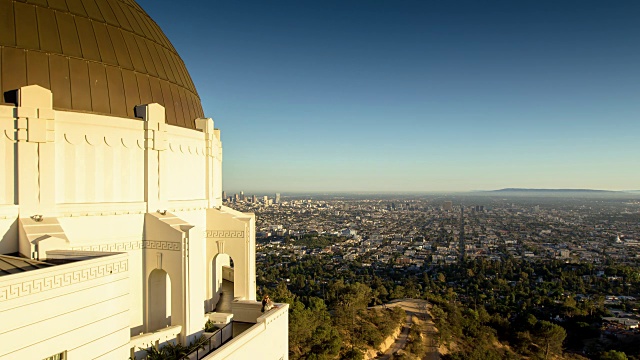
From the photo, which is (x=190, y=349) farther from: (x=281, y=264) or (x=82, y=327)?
(x=281, y=264)

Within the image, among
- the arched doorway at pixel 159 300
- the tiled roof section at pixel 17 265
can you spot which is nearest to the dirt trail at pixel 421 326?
the arched doorway at pixel 159 300

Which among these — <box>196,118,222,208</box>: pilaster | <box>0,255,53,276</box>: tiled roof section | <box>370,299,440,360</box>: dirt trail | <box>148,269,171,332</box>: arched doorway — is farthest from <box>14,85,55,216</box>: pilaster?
<box>370,299,440,360</box>: dirt trail

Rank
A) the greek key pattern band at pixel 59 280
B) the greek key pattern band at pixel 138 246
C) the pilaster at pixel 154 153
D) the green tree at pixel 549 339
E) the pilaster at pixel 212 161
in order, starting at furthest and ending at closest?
the green tree at pixel 549 339 < the pilaster at pixel 212 161 < the pilaster at pixel 154 153 < the greek key pattern band at pixel 138 246 < the greek key pattern band at pixel 59 280

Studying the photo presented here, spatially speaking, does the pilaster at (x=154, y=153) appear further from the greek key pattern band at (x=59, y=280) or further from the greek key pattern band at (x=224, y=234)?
the greek key pattern band at (x=59, y=280)

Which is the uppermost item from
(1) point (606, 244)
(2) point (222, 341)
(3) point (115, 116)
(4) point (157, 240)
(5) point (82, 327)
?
(3) point (115, 116)

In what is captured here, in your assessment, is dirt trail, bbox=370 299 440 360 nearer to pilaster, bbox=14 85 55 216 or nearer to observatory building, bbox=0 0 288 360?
observatory building, bbox=0 0 288 360

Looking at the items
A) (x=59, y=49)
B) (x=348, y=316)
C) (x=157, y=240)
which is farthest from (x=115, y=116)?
(x=348, y=316)

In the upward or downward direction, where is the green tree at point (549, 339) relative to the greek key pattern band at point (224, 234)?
downward
